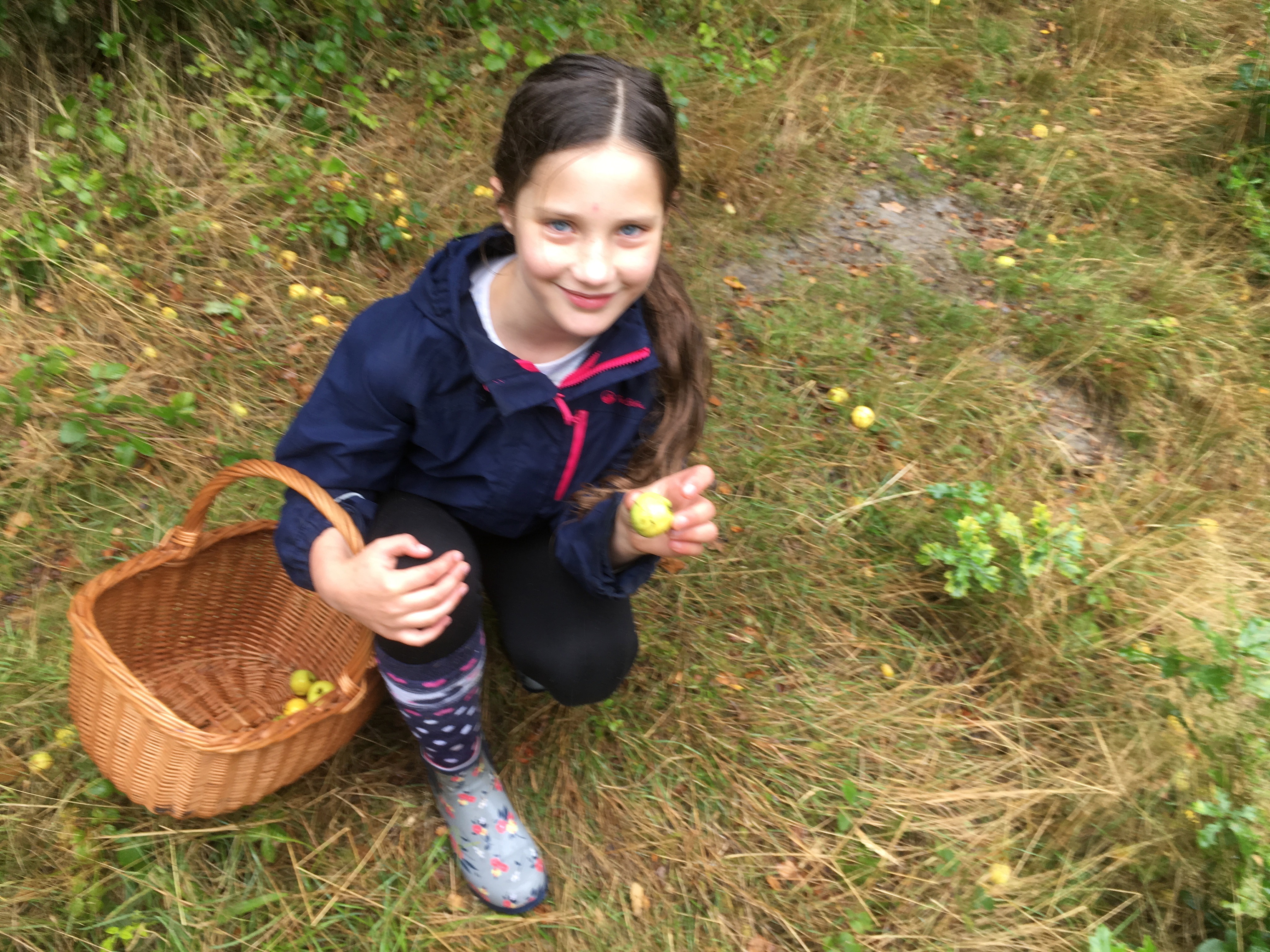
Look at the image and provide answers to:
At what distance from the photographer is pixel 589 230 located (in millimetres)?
1495

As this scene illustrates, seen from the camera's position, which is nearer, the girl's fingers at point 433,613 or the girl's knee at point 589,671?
the girl's fingers at point 433,613

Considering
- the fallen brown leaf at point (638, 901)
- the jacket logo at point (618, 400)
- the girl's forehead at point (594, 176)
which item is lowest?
the fallen brown leaf at point (638, 901)

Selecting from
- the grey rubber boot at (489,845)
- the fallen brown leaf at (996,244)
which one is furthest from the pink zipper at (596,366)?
the fallen brown leaf at (996,244)

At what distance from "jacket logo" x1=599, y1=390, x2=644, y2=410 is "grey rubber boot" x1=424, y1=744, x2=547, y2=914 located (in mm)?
852

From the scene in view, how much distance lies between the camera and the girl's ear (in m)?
1.63

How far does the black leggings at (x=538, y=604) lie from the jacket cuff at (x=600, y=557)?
130 mm

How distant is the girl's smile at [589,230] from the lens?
1470mm

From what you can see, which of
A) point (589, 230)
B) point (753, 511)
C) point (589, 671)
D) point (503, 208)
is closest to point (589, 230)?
point (589, 230)

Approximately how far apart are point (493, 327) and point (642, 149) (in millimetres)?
484

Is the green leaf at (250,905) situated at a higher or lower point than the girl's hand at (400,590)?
lower

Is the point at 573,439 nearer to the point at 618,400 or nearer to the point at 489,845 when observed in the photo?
the point at 618,400

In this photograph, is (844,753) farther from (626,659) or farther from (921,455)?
(921,455)

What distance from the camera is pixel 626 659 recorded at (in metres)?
1.96

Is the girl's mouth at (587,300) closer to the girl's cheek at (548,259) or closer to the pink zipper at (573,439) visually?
the girl's cheek at (548,259)
